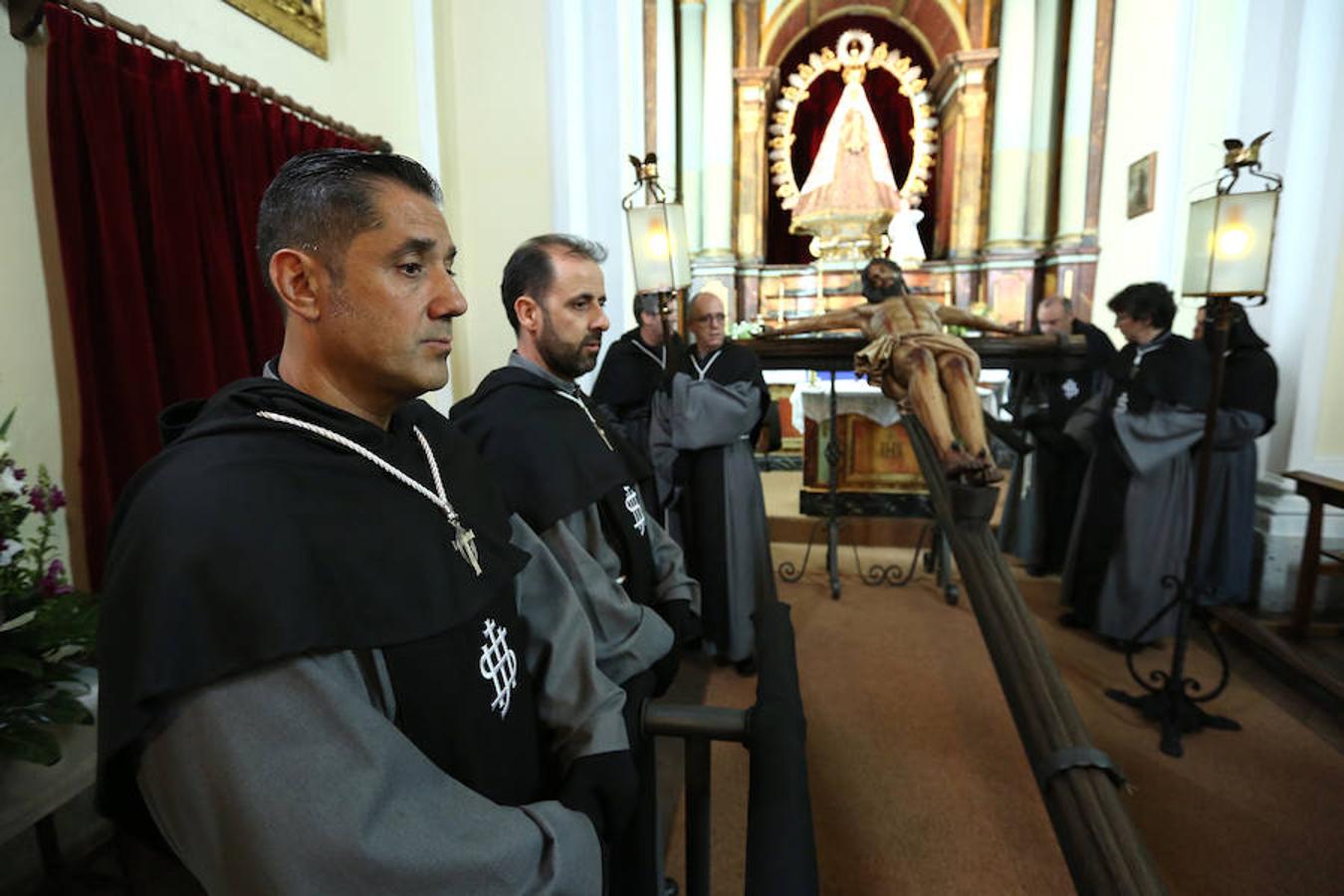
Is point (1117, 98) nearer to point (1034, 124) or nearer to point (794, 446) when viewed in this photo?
point (1034, 124)

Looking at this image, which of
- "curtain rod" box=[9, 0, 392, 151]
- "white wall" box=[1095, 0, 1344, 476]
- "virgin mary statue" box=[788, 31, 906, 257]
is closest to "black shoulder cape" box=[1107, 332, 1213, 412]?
"white wall" box=[1095, 0, 1344, 476]

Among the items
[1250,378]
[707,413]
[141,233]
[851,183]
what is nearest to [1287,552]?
[1250,378]

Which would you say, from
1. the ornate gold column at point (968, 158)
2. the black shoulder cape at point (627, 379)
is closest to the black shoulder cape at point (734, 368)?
the black shoulder cape at point (627, 379)

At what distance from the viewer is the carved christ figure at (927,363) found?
2404 mm

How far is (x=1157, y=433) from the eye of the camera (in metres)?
3.35

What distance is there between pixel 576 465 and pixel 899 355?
5.13 feet

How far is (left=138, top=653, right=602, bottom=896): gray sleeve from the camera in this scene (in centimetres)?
72

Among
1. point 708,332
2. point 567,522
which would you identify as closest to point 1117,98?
point 708,332

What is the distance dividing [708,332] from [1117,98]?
286 inches

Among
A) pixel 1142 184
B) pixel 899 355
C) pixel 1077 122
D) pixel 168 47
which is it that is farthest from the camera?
pixel 1077 122

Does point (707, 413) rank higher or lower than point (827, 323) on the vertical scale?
lower

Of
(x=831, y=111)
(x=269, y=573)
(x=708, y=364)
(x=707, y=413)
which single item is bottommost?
(x=707, y=413)

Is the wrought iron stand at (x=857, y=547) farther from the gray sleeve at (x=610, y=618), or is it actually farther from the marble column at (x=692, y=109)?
the marble column at (x=692, y=109)

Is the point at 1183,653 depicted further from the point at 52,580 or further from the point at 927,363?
the point at 52,580
